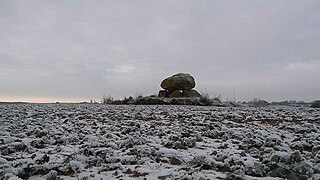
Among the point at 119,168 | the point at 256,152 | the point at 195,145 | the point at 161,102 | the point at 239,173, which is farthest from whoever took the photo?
the point at 161,102

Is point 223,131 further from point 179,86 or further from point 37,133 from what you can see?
point 179,86

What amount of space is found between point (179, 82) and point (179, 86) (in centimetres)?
40

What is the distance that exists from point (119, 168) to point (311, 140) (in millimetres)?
3998

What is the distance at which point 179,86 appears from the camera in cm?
2792

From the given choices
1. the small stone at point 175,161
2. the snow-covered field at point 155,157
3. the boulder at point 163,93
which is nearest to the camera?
the snow-covered field at point 155,157

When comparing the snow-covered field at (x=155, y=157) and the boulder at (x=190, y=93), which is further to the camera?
the boulder at (x=190, y=93)

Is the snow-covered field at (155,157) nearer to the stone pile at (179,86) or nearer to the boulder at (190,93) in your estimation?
the boulder at (190,93)

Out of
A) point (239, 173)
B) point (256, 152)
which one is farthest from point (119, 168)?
point (256, 152)

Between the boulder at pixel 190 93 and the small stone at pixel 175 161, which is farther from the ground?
the boulder at pixel 190 93

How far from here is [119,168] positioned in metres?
3.89

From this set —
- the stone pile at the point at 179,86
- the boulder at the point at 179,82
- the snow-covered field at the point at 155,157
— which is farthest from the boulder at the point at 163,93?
the snow-covered field at the point at 155,157

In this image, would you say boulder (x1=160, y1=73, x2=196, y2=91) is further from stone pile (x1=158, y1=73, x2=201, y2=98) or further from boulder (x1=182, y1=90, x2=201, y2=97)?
boulder (x1=182, y1=90, x2=201, y2=97)

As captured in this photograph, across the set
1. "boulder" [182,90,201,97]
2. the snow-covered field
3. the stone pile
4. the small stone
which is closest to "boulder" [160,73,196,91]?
the stone pile

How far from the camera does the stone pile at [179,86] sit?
27609 millimetres
